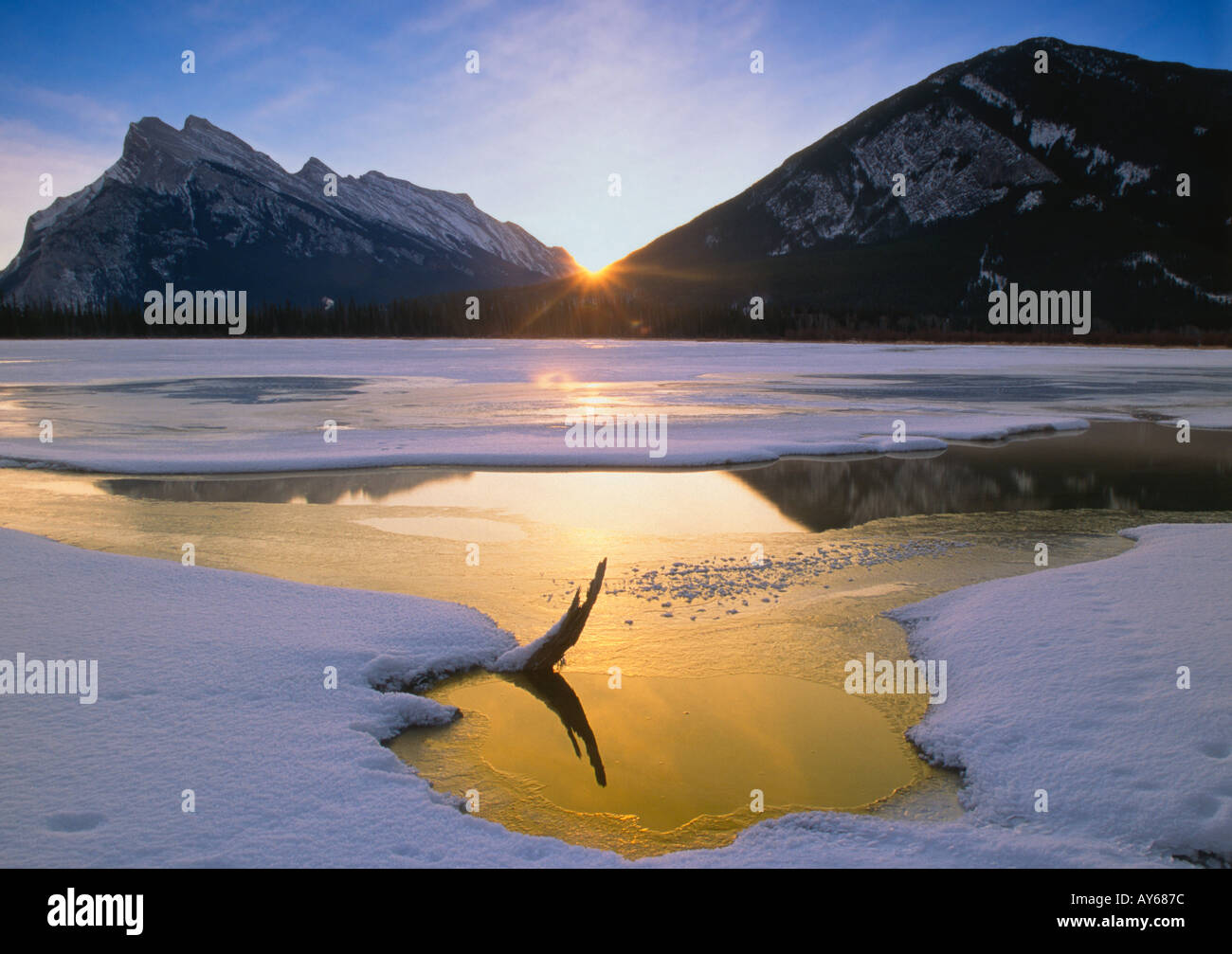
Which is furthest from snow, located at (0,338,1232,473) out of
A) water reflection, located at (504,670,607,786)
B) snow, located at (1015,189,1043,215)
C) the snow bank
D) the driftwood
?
snow, located at (1015,189,1043,215)

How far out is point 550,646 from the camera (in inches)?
277

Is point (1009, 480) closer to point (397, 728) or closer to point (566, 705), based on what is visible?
point (566, 705)

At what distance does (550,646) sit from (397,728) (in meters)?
1.52

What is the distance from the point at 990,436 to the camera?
66.9ft

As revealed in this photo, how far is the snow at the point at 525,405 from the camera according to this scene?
1736 centimetres

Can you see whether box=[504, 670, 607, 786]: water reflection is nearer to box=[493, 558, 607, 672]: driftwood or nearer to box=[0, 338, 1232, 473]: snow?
box=[493, 558, 607, 672]: driftwood

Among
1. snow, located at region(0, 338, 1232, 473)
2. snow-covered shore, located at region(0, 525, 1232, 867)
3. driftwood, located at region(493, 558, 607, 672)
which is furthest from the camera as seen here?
snow, located at region(0, 338, 1232, 473)

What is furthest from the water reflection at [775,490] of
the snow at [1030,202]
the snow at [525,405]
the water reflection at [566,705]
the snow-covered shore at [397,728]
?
the snow at [1030,202]

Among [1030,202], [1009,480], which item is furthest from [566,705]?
[1030,202]

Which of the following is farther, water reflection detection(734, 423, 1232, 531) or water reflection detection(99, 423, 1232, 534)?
water reflection detection(734, 423, 1232, 531)

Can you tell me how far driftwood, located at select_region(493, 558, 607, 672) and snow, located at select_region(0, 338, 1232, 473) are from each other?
9.59 m

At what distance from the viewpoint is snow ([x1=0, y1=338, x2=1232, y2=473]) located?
1736cm
